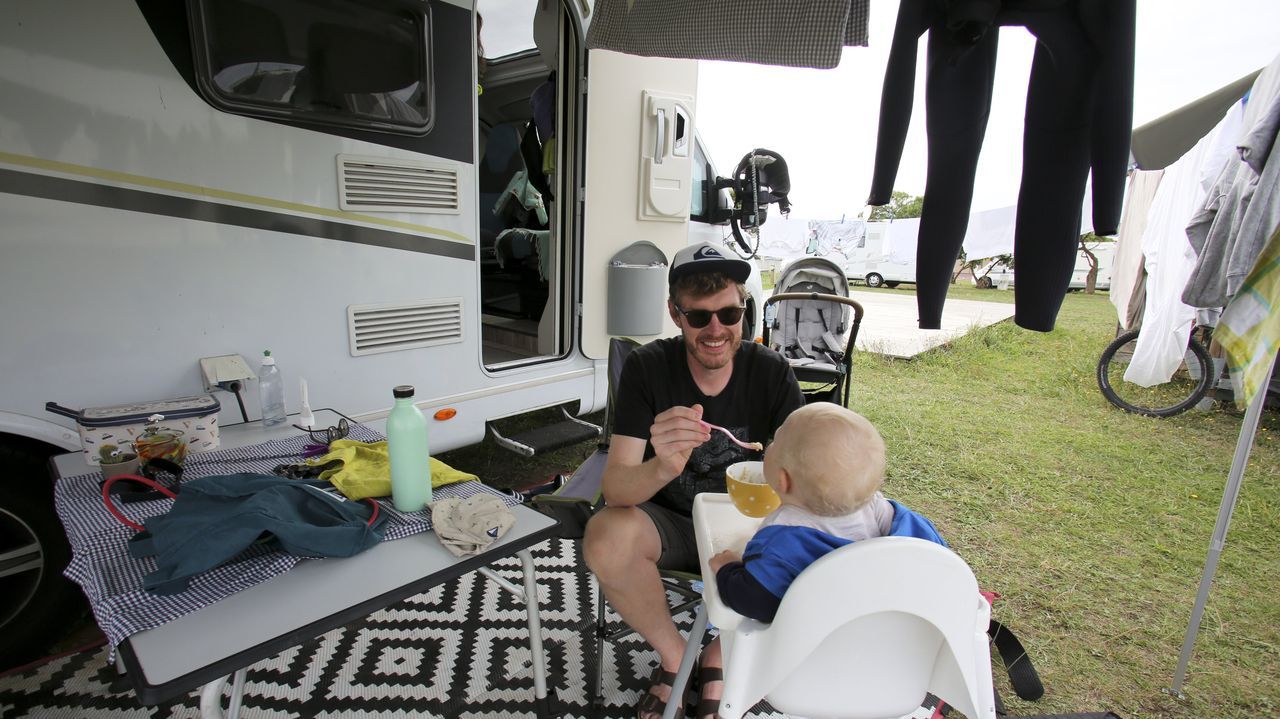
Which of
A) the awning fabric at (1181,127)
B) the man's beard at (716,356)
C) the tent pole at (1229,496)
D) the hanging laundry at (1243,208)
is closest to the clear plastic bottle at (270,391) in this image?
the man's beard at (716,356)

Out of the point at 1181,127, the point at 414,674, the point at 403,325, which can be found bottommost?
the point at 414,674

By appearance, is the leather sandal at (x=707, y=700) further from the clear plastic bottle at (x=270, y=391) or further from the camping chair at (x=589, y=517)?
the clear plastic bottle at (x=270, y=391)

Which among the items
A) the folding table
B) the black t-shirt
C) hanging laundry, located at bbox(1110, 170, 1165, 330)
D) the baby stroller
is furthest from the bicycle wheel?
the folding table

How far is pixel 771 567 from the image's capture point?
1112 mm

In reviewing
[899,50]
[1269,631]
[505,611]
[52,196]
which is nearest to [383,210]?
[52,196]

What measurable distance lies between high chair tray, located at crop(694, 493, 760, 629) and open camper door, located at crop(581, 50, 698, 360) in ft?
7.00

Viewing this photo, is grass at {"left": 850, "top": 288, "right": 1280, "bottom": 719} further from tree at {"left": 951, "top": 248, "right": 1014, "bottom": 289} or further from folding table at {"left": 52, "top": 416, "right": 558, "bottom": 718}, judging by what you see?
tree at {"left": 951, "top": 248, "right": 1014, "bottom": 289}

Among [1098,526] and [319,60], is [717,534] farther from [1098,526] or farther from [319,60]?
[1098,526]

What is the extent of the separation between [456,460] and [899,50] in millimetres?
3284

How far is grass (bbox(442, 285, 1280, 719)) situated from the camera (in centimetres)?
219

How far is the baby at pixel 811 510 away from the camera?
3.67 ft

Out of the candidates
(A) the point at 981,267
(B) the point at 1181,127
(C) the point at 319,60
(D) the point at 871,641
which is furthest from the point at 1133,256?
(A) the point at 981,267

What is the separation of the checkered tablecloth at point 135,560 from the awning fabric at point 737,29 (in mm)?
1409

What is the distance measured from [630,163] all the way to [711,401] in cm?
206
